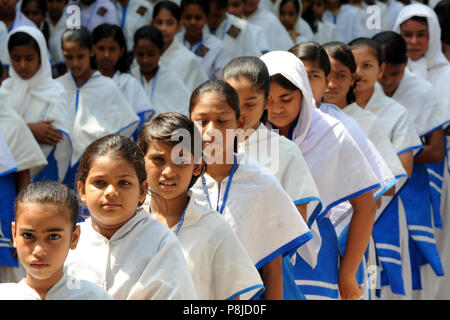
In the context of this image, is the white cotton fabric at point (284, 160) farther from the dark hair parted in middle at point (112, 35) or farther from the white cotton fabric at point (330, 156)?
the dark hair parted in middle at point (112, 35)

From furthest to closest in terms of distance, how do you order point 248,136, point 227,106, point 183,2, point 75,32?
point 183,2 → point 75,32 → point 248,136 → point 227,106

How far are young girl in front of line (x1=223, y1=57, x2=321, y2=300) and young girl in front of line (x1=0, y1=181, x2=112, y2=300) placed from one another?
3.91 ft

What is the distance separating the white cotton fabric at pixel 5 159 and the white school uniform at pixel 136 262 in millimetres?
2236

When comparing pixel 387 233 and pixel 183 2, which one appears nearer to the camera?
pixel 387 233

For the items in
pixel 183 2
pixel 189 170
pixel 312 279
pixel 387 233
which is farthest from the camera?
pixel 183 2

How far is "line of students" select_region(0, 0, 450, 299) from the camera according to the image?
117 inches

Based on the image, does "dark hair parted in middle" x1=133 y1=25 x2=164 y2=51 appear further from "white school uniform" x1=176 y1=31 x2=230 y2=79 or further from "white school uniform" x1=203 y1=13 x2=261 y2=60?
"white school uniform" x1=203 y1=13 x2=261 y2=60

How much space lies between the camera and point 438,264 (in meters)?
5.74

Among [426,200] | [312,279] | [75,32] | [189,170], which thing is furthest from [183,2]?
[189,170]

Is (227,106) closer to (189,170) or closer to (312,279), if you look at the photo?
(189,170)

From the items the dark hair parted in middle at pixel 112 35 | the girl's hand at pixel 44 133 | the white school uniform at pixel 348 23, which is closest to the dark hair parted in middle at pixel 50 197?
the girl's hand at pixel 44 133
